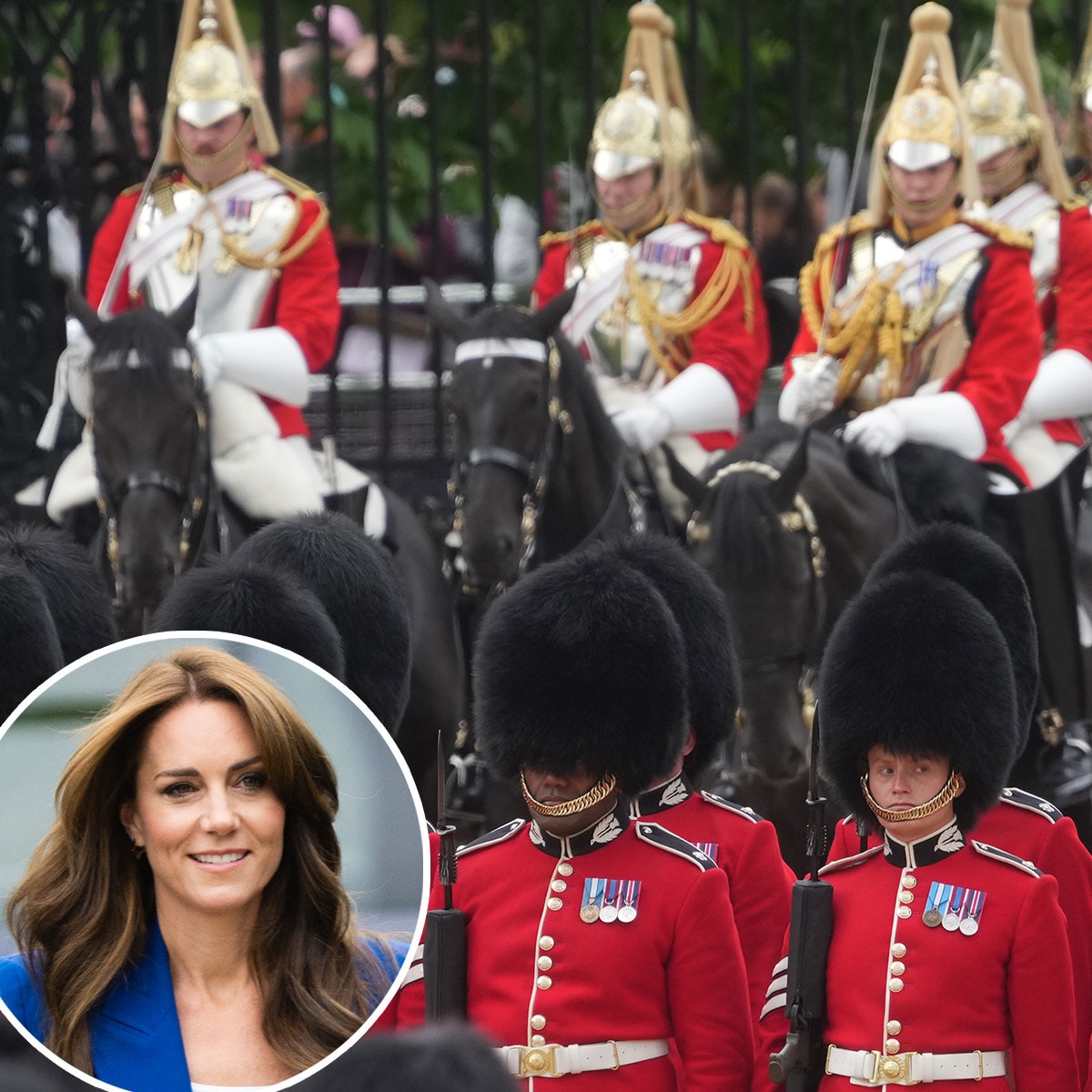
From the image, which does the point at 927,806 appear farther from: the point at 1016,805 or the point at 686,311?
the point at 686,311

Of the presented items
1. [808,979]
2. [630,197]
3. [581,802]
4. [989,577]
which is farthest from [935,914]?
[630,197]

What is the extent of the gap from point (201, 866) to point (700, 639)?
2640mm

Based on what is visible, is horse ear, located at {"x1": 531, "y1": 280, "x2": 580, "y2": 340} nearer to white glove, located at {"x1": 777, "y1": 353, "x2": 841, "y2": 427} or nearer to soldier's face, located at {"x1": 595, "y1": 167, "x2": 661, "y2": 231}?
white glove, located at {"x1": 777, "y1": 353, "x2": 841, "y2": 427}

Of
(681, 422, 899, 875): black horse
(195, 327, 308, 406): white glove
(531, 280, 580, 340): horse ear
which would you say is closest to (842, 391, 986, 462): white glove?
(681, 422, 899, 875): black horse

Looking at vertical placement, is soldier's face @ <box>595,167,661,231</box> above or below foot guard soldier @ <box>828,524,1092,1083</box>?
above

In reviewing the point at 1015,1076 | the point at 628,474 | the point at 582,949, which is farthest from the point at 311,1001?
the point at 628,474

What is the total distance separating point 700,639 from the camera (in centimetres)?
507

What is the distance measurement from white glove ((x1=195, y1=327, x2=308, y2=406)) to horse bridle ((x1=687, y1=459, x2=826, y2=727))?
1309 mm

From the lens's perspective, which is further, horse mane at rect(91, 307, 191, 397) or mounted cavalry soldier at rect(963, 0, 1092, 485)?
mounted cavalry soldier at rect(963, 0, 1092, 485)

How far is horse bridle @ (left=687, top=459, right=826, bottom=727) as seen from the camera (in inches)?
255

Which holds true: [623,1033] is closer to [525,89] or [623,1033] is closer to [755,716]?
[755,716]

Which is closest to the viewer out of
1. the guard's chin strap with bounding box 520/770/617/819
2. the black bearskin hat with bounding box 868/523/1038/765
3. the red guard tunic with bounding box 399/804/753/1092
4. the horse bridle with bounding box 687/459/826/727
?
the red guard tunic with bounding box 399/804/753/1092

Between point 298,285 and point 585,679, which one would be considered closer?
point 585,679

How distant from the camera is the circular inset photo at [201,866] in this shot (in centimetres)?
244
